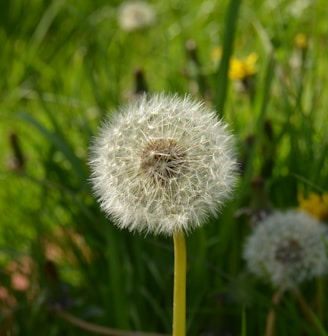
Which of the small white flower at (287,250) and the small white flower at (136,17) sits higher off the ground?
the small white flower at (136,17)

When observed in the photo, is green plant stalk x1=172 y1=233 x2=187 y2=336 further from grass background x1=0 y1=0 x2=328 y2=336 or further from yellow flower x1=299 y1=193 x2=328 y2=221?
yellow flower x1=299 y1=193 x2=328 y2=221

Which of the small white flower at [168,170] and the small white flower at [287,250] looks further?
the small white flower at [287,250]

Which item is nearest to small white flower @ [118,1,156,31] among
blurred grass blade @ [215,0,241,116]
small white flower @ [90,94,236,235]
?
blurred grass blade @ [215,0,241,116]

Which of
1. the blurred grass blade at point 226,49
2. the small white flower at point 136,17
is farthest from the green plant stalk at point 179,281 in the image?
the small white flower at point 136,17

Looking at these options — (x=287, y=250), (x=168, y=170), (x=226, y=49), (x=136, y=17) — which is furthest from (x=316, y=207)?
(x=136, y=17)

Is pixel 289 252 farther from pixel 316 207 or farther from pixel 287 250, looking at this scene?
pixel 316 207

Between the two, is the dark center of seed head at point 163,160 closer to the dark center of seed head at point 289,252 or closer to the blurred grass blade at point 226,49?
the dark center of seed head at point 289,252

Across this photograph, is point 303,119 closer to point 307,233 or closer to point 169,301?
point 307,233
